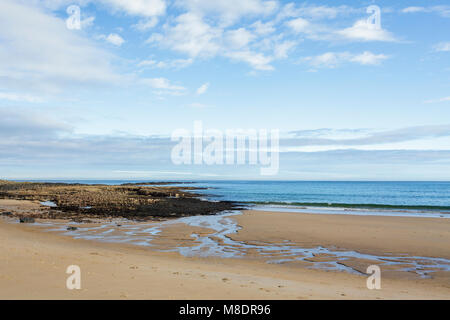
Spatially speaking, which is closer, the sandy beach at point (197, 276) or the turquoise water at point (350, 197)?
the sandy beach at point (197, 276)

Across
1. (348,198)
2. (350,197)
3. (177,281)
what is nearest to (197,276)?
(177,281)

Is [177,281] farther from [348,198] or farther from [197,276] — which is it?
[348,198]

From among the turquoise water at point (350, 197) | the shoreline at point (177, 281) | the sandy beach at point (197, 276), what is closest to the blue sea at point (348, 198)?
the turquoise water at point (350, 197)

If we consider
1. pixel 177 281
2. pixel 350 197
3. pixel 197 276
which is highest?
pixel 177 281

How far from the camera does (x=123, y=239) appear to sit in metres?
17.0

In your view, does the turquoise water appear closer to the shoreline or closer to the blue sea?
the blue sea

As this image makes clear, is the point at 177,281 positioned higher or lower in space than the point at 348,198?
higher

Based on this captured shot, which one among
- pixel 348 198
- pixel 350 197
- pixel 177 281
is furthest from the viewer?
pixel 350 197

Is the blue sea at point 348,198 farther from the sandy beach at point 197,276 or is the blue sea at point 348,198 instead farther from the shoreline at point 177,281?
the shoreline at point 177,281

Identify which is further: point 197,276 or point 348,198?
point 348,198

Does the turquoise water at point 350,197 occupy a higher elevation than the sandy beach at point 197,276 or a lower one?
lower

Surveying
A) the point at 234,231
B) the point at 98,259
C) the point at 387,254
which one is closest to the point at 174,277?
the point at 98,259
